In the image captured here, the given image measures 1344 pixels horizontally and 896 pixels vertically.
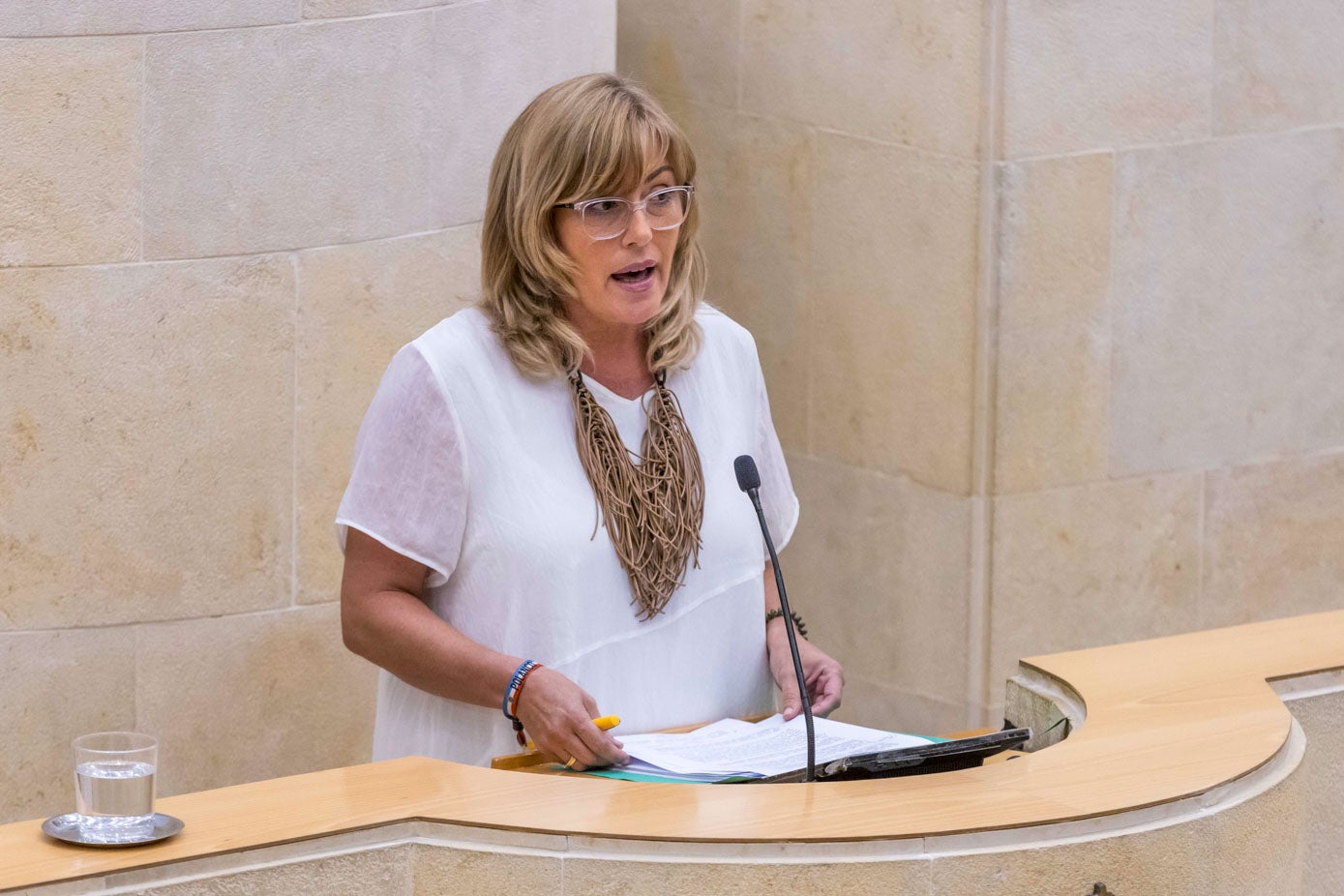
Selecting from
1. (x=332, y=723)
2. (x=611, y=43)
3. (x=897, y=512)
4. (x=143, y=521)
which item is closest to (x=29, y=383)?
(x=143, y=521)

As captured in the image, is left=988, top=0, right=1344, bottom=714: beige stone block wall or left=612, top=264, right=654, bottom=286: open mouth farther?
left=988, top=0, right=1344, bottom=714: beige stone block wall

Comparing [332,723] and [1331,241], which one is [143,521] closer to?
[332,723]

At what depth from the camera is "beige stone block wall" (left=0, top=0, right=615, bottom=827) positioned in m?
4.95

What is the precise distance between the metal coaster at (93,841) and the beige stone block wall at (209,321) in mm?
2454

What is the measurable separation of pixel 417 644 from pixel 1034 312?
8.91 ft

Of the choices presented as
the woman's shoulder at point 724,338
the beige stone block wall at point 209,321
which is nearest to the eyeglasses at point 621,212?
the woman's shoulder at point 724,338

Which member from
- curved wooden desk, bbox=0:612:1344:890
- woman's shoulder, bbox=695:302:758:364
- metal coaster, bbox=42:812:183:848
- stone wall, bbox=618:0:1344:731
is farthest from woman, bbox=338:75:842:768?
stone wall, bbox=618:0:1344:731

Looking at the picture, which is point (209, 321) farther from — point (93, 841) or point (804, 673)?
point (93, 841)

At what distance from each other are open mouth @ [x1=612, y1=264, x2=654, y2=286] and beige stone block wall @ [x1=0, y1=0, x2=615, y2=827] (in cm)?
175

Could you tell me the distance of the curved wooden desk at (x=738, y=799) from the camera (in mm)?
2678

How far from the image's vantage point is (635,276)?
3652mm

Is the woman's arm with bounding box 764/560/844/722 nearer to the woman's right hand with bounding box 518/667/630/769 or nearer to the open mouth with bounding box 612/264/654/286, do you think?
the woman's right hand with bounding box 518/667/630/769

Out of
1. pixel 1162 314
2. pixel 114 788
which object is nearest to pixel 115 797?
pixel 114 788

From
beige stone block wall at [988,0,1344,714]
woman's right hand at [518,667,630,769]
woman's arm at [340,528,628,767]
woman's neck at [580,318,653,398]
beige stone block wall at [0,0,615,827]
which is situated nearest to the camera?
woman's right hand at [518,667,630,769]
